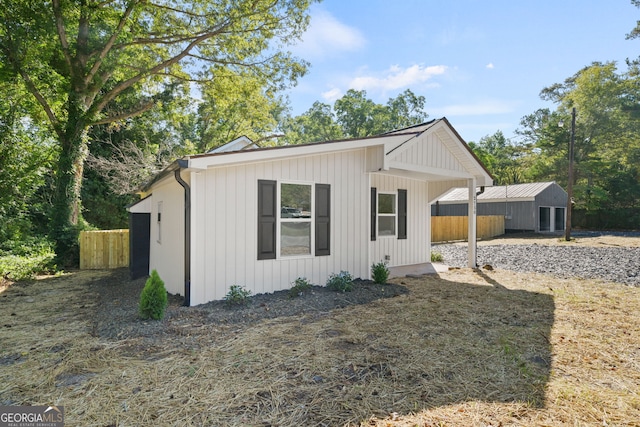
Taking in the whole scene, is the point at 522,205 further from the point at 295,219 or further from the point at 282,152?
the point at 282,152

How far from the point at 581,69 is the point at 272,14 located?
1512 inches

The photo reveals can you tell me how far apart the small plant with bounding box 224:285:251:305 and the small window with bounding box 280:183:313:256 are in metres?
1.02

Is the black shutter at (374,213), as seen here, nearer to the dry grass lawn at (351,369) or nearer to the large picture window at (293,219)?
the large picture window at (293,219)

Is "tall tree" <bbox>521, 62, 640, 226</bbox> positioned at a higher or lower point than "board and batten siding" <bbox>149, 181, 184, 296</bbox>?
higher

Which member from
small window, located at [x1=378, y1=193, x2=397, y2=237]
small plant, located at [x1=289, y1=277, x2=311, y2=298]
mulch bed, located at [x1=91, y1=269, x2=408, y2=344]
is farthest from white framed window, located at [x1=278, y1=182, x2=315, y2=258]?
small window, located at [x1=378, y1=193, x2=397, y2=237]

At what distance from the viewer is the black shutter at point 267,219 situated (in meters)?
5.75

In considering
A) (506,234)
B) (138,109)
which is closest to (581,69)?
(506,234)

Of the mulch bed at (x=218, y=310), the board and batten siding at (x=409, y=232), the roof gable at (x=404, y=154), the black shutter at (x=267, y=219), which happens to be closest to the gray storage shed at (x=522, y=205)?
the board and batten siding at (x=409, y=232)

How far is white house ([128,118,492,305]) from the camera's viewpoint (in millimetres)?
5238

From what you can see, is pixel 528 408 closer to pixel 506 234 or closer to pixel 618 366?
pixel 618 366

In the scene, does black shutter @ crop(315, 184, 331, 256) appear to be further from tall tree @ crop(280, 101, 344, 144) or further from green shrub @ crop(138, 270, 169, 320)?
tall tree @ crop(280, 101, 344, 144)

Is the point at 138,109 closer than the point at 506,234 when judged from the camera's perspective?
Yes

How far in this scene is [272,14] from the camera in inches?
528

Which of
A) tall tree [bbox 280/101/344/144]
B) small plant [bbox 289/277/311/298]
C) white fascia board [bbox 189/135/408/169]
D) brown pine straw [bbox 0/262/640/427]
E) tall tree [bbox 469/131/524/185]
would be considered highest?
tall tree [bbox 280/101/344/144]
